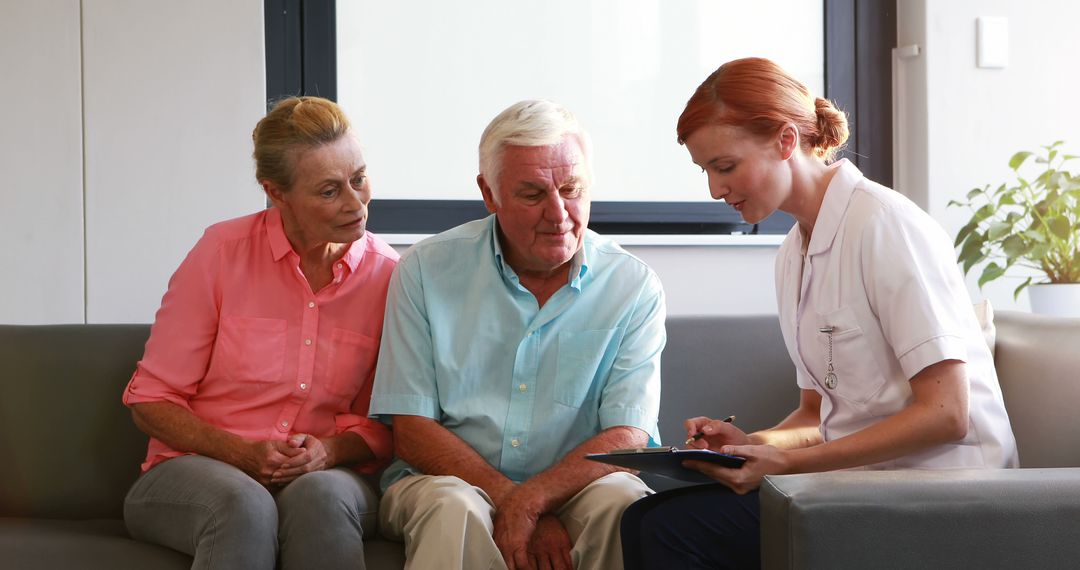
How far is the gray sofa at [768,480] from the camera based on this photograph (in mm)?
1381

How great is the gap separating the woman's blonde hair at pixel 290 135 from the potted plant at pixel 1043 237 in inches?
64.9

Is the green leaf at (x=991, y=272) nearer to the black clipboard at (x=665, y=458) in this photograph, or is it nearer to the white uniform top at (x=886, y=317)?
the white uniform top at (x=886, y=317)

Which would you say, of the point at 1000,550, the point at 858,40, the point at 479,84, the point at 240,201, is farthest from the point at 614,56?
the point at 1000,550

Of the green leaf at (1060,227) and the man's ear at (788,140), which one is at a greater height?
the man's ear at (788,140)

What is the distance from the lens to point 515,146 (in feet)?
6.55

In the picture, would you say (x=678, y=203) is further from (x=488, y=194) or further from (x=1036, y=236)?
(x=488, y=194)

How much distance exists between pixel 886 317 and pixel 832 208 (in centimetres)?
20

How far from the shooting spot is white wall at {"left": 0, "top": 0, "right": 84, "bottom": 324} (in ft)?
9.07

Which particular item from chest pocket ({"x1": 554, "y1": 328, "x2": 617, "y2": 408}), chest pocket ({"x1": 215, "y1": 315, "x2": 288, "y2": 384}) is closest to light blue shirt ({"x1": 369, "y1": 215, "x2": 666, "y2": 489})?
chest pocket ({"x1": 554, "y1": 328, "x2": 617, "y2": 408})

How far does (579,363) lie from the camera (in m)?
2.03

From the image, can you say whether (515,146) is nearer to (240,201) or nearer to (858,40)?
(240,201)

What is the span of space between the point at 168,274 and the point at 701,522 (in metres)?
1.73

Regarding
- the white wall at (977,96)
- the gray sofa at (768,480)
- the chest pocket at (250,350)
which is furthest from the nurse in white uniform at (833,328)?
the white wall at (977,96)

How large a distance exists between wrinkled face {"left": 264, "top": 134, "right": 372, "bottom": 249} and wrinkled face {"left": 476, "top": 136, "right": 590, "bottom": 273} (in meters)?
0.31
